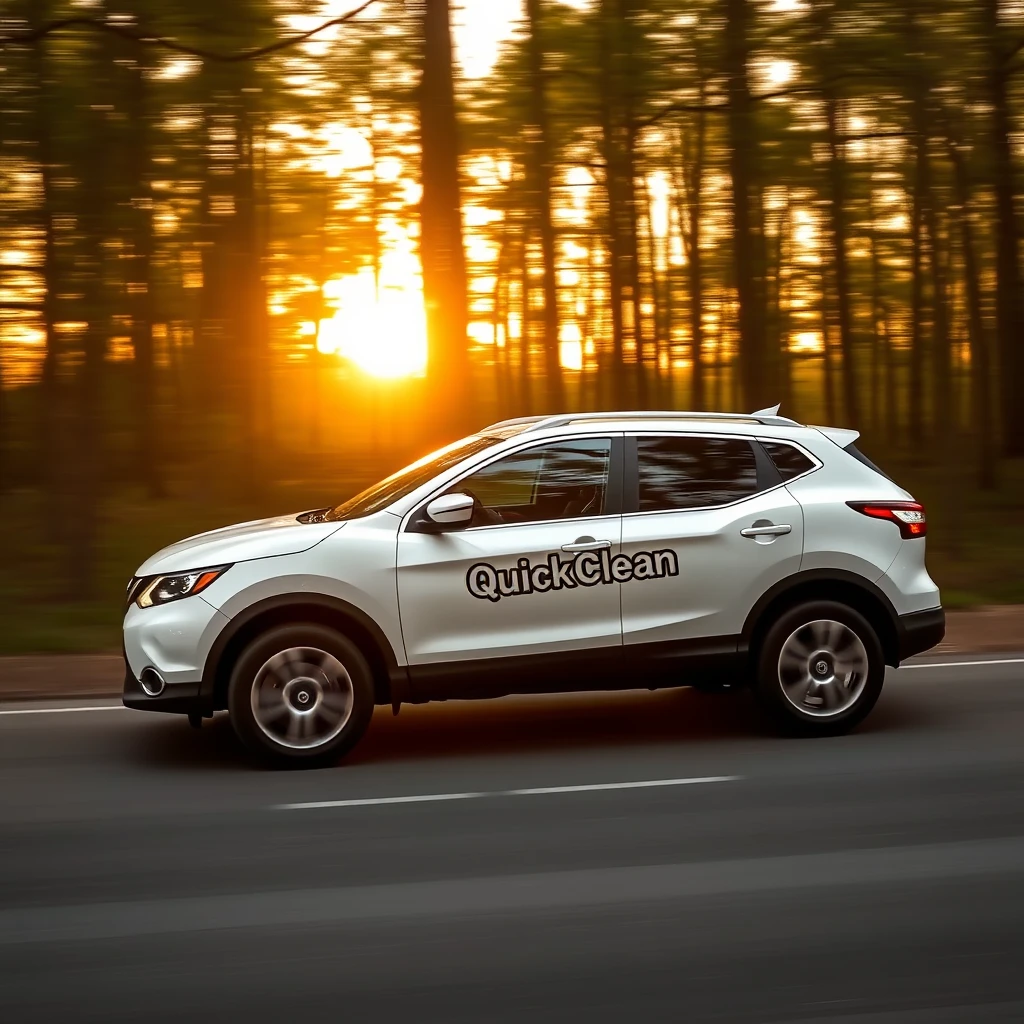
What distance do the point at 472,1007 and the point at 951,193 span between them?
51.3 feet

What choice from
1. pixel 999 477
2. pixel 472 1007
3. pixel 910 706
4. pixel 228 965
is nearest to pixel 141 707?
pixel 228 965

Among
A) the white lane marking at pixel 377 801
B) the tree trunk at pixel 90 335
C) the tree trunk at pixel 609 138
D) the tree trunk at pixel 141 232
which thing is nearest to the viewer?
the white lane marking at pixel 377 801

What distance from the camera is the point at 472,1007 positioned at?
4145 mm

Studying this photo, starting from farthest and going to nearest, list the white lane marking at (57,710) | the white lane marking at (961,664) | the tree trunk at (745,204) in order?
the tree trunk at (745,204)
the white lane marking at (961,664)
the white lane marking at (57,710)

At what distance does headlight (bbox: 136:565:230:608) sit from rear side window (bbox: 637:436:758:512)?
2.34m

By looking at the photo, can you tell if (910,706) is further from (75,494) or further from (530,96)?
(530,96)

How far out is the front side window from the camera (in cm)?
754

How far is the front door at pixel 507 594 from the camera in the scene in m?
7.19

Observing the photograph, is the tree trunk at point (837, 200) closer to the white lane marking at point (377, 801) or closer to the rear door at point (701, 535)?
the rear door at point (701, 535)

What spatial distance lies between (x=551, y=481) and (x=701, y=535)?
35.1 inches

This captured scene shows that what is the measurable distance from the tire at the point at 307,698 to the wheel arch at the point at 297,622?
8 centimetres

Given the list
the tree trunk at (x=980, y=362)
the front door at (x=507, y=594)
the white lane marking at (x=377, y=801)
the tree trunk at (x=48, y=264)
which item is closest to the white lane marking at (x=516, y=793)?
the white lane marking at (x=377, y=801)

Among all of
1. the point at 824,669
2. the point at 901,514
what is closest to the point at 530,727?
the point at 824,669

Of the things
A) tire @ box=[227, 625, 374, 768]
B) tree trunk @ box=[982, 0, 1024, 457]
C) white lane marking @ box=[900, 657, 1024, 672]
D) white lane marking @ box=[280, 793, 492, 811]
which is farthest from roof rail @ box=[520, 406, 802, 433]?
tree trunk @ box=[982, 0, 1024, 457]
